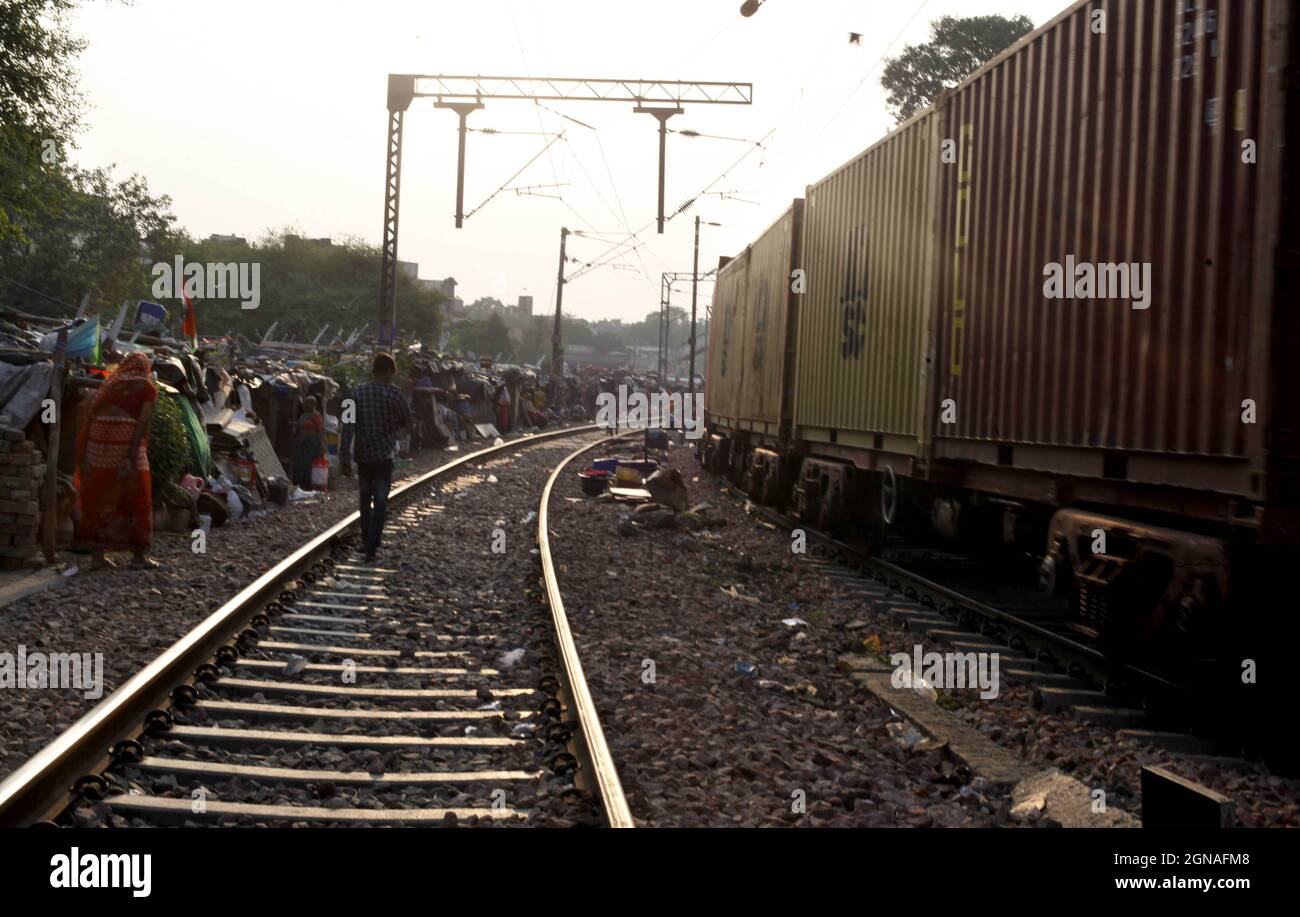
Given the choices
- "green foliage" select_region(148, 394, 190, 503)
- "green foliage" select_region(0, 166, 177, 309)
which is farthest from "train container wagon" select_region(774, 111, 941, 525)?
"green foliage" select_region(0, 166, 177, 309)

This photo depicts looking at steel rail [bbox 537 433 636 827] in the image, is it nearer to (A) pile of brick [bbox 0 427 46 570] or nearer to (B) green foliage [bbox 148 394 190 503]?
(A) pile of brick [bbox 0 427 46 570]

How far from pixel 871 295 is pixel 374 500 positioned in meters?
4.91

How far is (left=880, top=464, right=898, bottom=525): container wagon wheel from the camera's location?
10.5m

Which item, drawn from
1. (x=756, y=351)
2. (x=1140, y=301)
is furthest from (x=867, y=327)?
(x=756, y=351)

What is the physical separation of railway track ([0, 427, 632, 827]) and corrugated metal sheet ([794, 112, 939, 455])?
361 centimetres

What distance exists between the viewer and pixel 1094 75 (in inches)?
261

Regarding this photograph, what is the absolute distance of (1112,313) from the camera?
6.39 m

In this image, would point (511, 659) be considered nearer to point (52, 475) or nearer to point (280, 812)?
point (280, 812)

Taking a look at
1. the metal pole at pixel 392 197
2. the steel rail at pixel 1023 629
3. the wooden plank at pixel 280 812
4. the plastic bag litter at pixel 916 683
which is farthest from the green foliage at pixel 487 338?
the wooden plank at pixel 280 812

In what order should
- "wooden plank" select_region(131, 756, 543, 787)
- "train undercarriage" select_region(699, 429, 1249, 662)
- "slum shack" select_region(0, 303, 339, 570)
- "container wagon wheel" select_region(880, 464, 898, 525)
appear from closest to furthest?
"wooden plank" select_region(131, 756, 543, 787) < "train undercarriage" select_region(699, 429, 1249, 662) < "slum shack" select_region(0, 303, 339, 570) < "container wagon wheel" select_region(880, 464, 898, 525)

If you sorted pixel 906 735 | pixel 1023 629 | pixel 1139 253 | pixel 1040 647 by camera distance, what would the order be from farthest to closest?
1. pixel 1023 629
2. pixel 1040 647
3. pixel 1139 253
4. pixel 906 735
